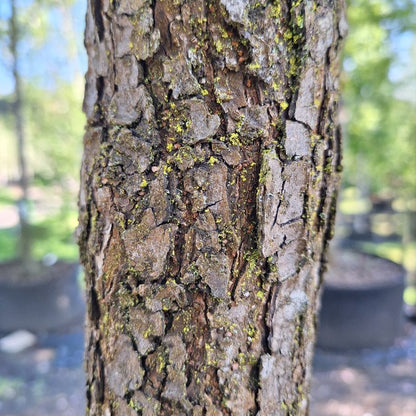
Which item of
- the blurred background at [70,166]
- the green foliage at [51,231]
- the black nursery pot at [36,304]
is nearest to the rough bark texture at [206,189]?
the blurred background at [70,166]

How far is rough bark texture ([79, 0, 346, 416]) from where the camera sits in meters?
0.59

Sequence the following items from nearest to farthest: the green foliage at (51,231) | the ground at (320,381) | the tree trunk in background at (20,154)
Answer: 1. the ground at (320,381)
2. the tree trunk in background at (20,154)
3. the green foliage at (51,231)

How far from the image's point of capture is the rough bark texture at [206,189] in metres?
0.59

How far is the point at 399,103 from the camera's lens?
15.3 ft

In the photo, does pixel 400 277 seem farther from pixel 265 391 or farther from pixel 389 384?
pixel 265 391

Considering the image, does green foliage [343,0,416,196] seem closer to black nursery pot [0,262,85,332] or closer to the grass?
the grass

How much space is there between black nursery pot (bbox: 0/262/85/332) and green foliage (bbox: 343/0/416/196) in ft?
9.13

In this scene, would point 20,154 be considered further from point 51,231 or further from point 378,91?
point 378,91

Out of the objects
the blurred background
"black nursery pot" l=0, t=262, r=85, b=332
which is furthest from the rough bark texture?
"black nursery pot" l=0, t=262, r=85, b=332

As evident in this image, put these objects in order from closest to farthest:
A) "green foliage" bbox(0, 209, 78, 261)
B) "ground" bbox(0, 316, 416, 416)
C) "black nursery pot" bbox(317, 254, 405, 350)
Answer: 1. "ground" bbox(0, 316, 416, 416)
2. "black nursery pot" bbox(317, 254, 405, 350)
3. "green foliage" bbox(0, 209, 78, 261)

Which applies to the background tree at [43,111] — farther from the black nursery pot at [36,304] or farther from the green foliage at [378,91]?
the green foliage at [378,91]

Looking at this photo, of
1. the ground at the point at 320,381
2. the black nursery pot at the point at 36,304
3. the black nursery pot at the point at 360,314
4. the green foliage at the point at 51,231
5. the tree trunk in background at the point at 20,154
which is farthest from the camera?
the green foliage at the point at 51,231

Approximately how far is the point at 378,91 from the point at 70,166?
9.47 feet

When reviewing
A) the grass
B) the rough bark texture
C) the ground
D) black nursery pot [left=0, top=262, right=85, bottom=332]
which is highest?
the rough bark texture
